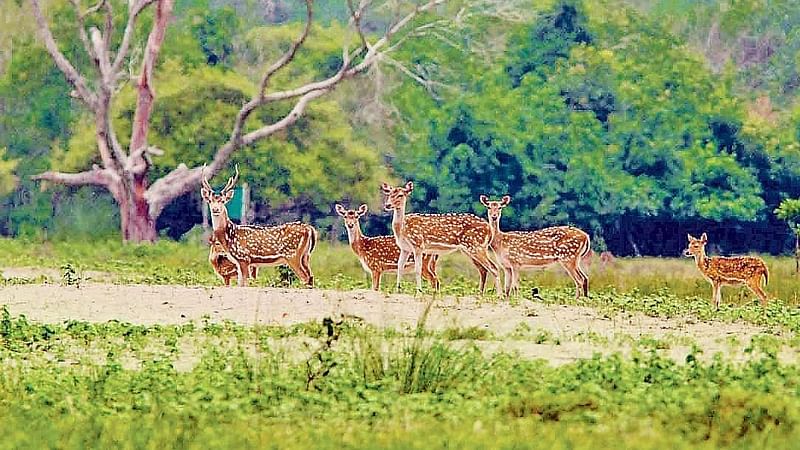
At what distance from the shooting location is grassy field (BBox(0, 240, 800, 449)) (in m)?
8.11

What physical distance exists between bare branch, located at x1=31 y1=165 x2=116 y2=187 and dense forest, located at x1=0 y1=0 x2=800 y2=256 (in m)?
2.57

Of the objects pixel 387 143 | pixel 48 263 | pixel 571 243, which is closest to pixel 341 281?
pixel 571 243

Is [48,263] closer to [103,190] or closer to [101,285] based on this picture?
[101,285]

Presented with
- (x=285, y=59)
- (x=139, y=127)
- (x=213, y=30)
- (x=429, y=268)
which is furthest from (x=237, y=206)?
(x=429, y=268)

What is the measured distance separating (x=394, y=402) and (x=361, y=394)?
374 mm

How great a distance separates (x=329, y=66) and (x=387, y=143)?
12.9 feet

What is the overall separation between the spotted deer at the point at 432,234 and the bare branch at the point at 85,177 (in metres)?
16.8

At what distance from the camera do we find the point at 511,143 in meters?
39.9

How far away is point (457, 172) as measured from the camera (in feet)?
132

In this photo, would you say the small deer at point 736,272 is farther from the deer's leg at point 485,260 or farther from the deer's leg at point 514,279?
the deer's leg at point 485,260

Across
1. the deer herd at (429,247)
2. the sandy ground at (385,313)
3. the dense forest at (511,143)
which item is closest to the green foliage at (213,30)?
the dense forest at (511,143)

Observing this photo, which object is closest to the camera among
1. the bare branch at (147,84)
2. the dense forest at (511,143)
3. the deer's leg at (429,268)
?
the deer's leg at (429,268)

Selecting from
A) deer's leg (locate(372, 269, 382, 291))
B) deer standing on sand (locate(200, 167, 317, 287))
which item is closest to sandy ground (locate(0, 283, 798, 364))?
deer's leg (locate(372, 269, 382, 291))

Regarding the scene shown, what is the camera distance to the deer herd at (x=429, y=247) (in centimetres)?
1947
